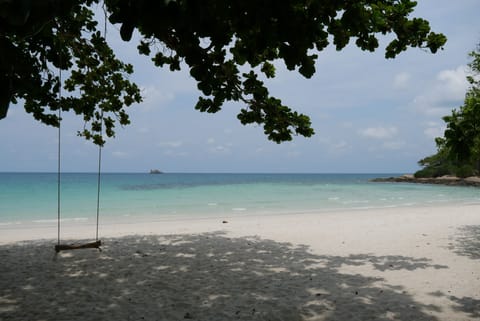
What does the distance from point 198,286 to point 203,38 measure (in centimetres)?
369

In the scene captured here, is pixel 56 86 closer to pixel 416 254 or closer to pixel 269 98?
pixel 269 98

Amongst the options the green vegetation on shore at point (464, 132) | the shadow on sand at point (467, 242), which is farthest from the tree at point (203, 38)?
the shadow on sand at point (467, 242)

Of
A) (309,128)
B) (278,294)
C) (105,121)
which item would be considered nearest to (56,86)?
(105,121)

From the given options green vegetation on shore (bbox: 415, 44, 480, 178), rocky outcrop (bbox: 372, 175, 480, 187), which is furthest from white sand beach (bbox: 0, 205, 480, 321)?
rocky outcrop (bbox: 372, 175, 480, 187)

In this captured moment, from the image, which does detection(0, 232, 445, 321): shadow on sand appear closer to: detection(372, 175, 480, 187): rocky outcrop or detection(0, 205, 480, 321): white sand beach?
detection(0, 205, 480, 321): white sand beach

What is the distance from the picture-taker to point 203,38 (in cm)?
359

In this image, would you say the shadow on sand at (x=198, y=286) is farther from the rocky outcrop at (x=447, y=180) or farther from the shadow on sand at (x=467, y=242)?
the rocky outcrop at (x=447, y=180)

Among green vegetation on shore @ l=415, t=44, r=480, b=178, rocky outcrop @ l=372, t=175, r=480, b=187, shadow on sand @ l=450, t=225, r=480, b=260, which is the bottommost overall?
shadow on sand @ l=450, t=225, r=480, b=260

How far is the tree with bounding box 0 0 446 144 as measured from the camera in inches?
97.6

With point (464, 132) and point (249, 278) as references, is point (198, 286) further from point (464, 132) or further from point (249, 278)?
point (464, 132)

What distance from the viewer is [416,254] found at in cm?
770

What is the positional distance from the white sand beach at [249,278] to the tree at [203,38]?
260cm

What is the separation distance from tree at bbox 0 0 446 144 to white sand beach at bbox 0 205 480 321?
2.60 metres

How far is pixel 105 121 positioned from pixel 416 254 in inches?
308
